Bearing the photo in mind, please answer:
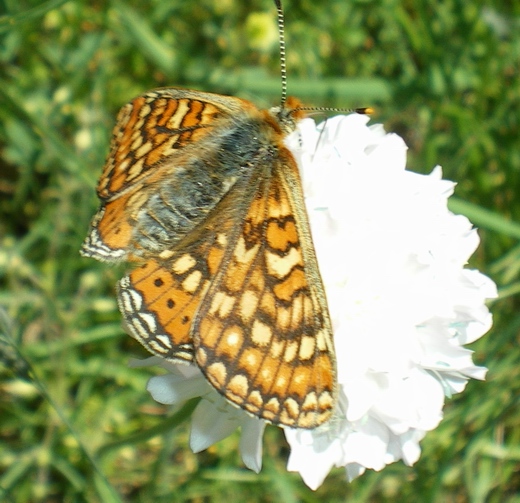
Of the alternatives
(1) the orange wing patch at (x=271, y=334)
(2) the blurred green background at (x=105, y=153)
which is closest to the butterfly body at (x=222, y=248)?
(1) the orange wing patch at (x=271, y=334)

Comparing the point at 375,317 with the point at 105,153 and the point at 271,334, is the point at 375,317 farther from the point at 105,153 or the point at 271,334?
the point at 105,153

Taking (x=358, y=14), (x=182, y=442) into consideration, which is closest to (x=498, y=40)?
(x=358, y=14)

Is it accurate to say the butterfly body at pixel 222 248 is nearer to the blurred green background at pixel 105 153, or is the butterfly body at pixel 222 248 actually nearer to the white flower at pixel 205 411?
the white flower at pixel 205 411

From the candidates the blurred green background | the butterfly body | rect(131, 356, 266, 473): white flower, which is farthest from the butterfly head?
the blurred green background

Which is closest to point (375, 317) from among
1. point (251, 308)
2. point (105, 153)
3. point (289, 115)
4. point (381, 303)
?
point (381, 303)

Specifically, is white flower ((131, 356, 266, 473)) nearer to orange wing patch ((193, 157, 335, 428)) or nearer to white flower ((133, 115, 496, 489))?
white flower ((133, 115, 496, 489))

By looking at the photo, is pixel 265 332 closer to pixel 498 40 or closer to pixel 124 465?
pixel 124 465
